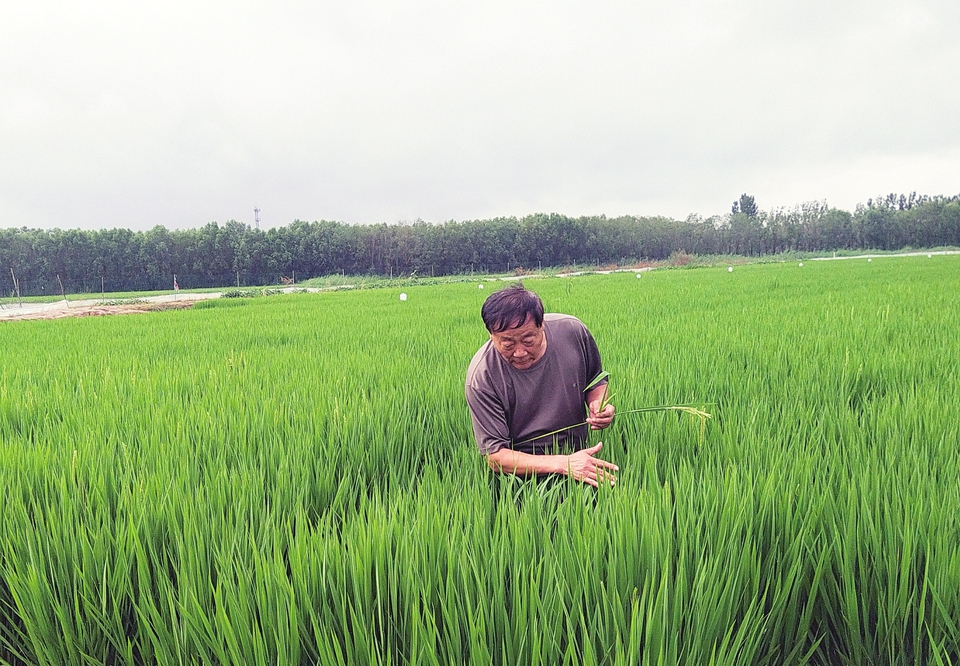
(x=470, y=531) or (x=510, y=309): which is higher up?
(x=510, y=309)

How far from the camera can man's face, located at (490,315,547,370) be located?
5.27ft

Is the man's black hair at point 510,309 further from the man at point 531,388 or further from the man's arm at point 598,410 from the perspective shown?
the man's arm at point 598,410

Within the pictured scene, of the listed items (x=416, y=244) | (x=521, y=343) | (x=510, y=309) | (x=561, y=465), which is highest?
(x=416, y=244)

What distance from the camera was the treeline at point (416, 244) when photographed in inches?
1533

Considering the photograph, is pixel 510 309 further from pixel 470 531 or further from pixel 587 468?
pixel 470 531

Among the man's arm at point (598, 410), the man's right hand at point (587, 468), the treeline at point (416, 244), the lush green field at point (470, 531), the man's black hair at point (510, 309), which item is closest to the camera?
the lush green field at point (470, 531)

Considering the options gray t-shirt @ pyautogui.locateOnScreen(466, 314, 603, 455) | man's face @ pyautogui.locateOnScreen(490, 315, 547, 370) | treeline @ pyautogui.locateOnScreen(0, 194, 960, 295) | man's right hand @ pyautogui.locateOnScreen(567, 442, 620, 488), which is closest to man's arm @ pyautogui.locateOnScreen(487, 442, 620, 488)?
man's right hand @ pyautogui.locateOnScreen(567, 442, 620, 488)

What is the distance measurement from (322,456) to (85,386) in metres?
2.24

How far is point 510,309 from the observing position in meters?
1.57

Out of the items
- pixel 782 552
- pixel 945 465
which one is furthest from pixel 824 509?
pixel 945 465

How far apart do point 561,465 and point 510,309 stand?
1.43 ft

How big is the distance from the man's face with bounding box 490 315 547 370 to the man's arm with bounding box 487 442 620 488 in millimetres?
280

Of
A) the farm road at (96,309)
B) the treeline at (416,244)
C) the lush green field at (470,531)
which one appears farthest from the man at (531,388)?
the treeline at (416,244)

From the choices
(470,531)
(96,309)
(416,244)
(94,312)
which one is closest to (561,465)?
(470,531)
